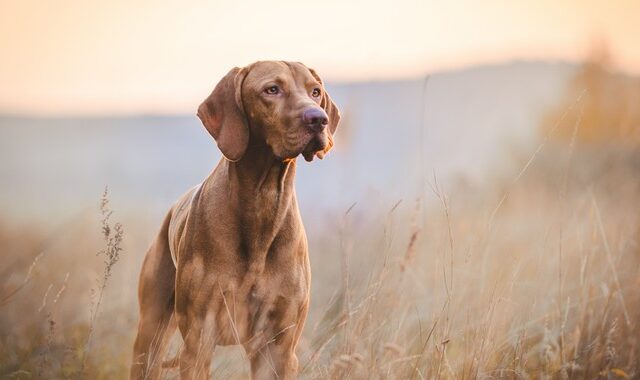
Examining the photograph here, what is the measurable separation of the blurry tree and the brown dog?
8249 millimetres

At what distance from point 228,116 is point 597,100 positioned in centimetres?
1095

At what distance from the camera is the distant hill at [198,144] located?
36.6ft

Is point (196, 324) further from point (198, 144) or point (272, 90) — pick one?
point (198, 144)

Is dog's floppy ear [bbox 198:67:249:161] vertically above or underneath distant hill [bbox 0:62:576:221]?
above

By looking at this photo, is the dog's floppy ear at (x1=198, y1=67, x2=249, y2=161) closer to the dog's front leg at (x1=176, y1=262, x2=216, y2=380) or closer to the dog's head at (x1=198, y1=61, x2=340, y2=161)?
the dog's head at (x1=198, y1=61, x2=340, y2=161)

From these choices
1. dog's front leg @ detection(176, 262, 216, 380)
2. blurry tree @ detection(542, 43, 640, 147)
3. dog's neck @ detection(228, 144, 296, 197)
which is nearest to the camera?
dog's front leg @ detection(176, 262, 216, 380)

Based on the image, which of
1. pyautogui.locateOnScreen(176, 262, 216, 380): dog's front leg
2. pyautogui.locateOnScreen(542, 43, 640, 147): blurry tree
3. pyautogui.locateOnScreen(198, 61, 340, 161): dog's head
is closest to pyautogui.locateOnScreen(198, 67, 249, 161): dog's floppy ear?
pyautogui.locateOnScreen(198, 61, 340, 161): dog's head

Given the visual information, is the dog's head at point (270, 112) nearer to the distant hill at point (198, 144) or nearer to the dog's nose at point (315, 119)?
the dog's nose at point (315, 119)

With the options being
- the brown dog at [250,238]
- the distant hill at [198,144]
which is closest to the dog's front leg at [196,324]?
the brown dog at [250,238]

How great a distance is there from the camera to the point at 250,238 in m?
4.71

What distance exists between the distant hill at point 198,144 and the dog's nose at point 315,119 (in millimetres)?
4903

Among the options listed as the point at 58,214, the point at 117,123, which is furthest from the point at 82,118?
the point at 58,214

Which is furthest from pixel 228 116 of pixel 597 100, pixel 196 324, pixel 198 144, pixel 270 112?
pixel 198 144

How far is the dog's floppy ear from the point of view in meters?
4.61
